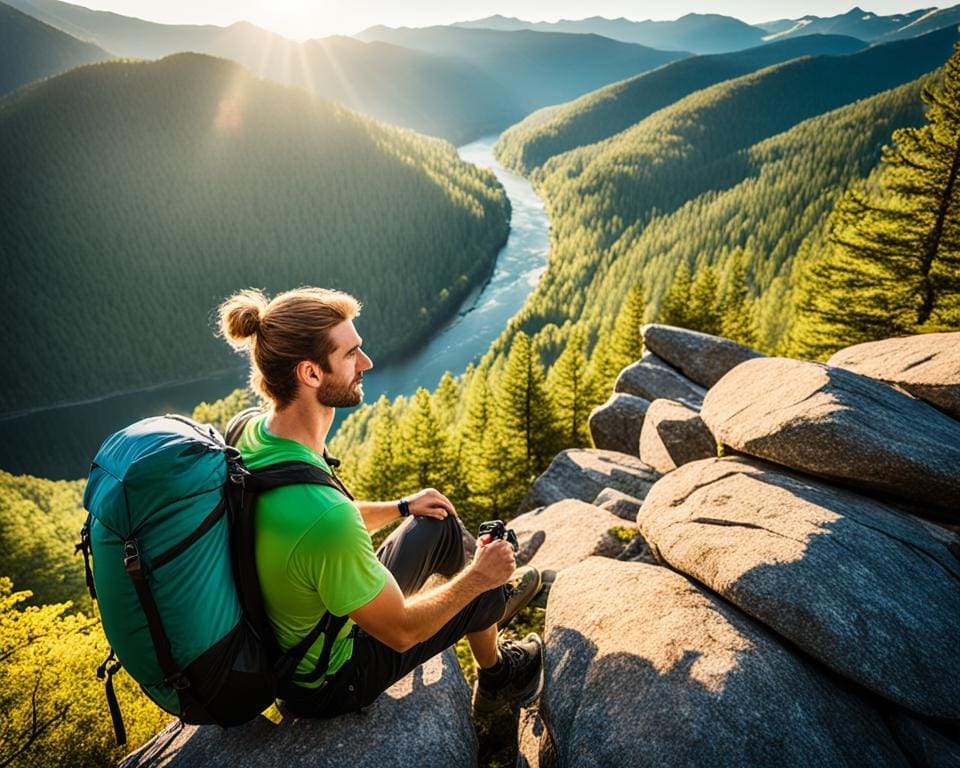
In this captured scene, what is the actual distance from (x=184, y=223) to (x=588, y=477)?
18125 cm

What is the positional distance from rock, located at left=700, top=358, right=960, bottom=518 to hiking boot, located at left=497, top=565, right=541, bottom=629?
4404 mm

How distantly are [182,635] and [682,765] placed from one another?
4326 millimetres

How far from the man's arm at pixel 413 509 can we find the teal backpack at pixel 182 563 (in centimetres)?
206

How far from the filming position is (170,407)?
11094cm

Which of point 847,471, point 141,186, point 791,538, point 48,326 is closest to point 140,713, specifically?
point 791,538

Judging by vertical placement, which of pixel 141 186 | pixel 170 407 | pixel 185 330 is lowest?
pixel 170 407

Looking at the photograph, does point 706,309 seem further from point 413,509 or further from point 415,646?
point 415,646

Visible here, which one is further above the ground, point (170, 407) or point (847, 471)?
point (847, 471)

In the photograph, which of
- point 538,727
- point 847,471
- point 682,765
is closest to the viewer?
point 682,765

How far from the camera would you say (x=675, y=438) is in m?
13.4

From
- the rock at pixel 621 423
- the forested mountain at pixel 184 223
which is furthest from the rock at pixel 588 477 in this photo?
the forested mountain at pixel 184 223

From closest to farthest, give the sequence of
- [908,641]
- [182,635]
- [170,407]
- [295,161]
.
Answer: [182,635] → [908,641] → [170,407] → [295,161]

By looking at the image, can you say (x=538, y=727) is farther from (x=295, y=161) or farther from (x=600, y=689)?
(x=295, y=161)

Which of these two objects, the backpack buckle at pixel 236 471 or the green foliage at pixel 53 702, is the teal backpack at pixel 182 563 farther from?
the green foliage at pixel 53 702
